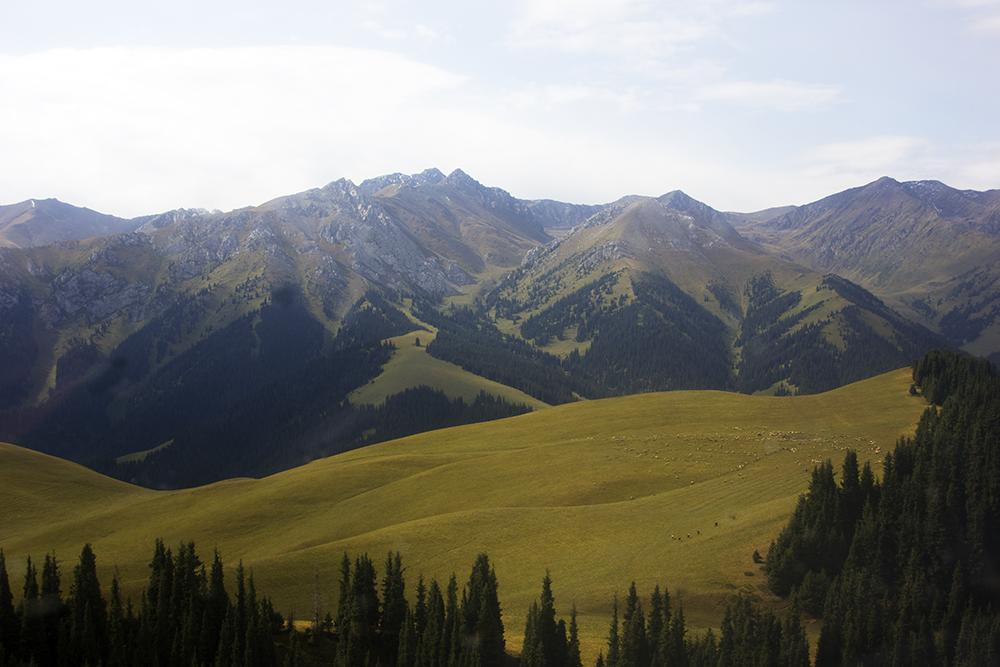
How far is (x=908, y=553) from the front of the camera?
87312 mm

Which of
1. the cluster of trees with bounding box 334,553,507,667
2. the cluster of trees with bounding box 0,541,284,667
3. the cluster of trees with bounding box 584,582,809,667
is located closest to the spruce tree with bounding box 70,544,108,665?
the cluster of trees with bounding box 0,541,284,667

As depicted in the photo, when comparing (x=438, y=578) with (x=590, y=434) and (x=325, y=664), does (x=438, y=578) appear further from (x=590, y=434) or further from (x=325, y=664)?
(x=590, y=434)

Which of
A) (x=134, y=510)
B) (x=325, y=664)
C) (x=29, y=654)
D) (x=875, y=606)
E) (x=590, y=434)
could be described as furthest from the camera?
(x=590, y=434)

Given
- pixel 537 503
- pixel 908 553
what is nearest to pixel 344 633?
pixel 537 503

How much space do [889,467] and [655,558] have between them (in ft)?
117

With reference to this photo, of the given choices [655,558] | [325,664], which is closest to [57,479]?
[325,664]

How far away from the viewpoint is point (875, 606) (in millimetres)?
77062

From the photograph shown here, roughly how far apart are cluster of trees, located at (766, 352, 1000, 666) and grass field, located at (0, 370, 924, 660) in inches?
266

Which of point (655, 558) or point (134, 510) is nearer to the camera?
point (655, 558)

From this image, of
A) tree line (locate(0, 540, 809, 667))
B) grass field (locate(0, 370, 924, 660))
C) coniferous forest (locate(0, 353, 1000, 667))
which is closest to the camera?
tree line (locate(0, 540, 809, 667))

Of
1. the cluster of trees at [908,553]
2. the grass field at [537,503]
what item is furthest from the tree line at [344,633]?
the cluster of trees at [908,553]

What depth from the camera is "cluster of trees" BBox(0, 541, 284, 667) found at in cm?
6341

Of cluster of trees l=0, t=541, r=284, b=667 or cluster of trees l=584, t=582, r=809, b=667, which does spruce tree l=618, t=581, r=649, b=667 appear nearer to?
cluster of trees l=584, t=582, r=809, b=667

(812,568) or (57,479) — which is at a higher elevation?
(57,479)
